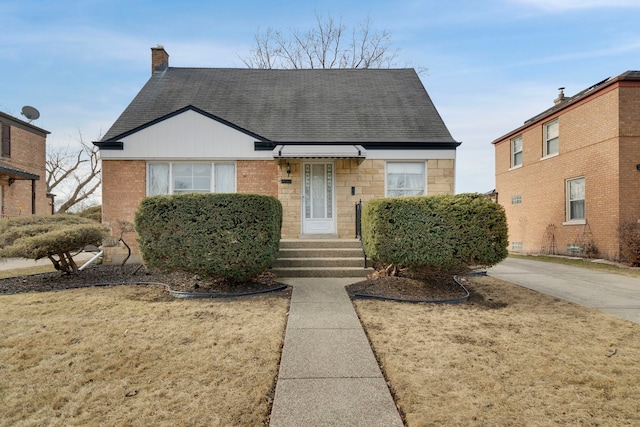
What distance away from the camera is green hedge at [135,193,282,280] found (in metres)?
6.58

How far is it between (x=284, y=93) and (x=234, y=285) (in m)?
9.36

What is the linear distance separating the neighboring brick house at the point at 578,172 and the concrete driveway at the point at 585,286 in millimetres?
3507

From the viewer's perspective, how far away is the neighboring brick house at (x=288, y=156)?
11.1m

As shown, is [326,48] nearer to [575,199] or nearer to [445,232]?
[575,199]

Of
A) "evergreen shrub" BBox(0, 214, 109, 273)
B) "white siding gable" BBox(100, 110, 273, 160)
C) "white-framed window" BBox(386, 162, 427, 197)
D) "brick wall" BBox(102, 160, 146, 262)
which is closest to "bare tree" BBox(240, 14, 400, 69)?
"white-framed window" BBox(386, 162, 427, 197)

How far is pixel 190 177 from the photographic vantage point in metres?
11.5

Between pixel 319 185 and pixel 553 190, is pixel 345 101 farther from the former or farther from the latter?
pixel 553 190

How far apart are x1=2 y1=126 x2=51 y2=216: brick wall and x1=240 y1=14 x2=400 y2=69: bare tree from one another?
1490cm

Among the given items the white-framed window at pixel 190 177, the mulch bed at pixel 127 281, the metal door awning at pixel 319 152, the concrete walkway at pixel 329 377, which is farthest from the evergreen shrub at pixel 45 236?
the concrete walkway at pixel 329 377

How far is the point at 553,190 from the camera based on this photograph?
16359 mm

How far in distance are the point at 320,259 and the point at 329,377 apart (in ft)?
17.5

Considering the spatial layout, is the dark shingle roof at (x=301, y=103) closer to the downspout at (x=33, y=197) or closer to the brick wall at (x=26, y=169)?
the brick wall at (x=26, y=169)

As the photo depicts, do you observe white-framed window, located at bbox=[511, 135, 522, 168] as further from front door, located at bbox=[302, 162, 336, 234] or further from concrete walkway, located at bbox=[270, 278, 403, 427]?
concrete walkway, located at bbox=[270, 278, 403, 427]

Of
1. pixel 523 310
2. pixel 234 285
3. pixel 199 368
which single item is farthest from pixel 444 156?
pixel 199 368
